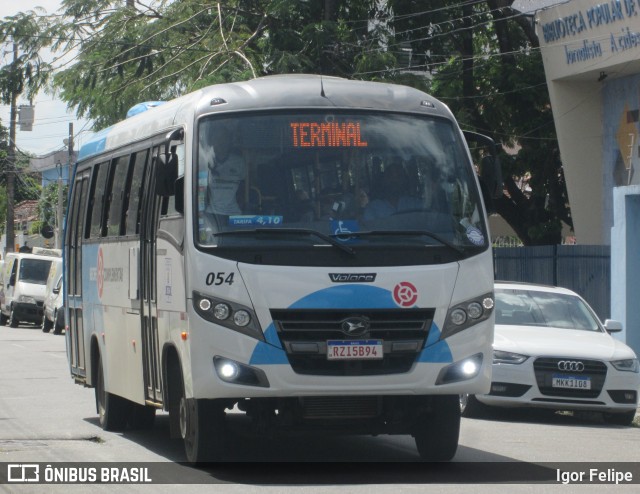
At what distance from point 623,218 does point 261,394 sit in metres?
11.0

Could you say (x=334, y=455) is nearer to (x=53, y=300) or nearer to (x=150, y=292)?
(x=150, y=292)

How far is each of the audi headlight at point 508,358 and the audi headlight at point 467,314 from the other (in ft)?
14.6

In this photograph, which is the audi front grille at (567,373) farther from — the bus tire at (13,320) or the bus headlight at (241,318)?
the bus tire at (13,320)

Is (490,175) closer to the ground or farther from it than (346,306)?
farther from it

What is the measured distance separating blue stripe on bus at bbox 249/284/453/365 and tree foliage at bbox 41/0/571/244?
56.9 ft

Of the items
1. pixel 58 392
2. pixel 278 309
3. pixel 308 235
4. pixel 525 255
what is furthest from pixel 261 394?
pixel 525 255

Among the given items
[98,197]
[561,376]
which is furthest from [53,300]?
[561,376]

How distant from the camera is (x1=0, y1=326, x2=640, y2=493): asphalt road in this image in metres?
9.27

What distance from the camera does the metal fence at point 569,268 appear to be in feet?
74.9

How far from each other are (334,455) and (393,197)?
8.12ft

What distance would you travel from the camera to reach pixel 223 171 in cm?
974

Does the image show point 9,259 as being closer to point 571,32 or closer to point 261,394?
point 571,32

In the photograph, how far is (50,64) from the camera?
91.9ft

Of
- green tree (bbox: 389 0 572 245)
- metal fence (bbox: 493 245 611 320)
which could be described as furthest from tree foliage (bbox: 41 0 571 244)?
metal fence (bbox: 493 245 611 320)
